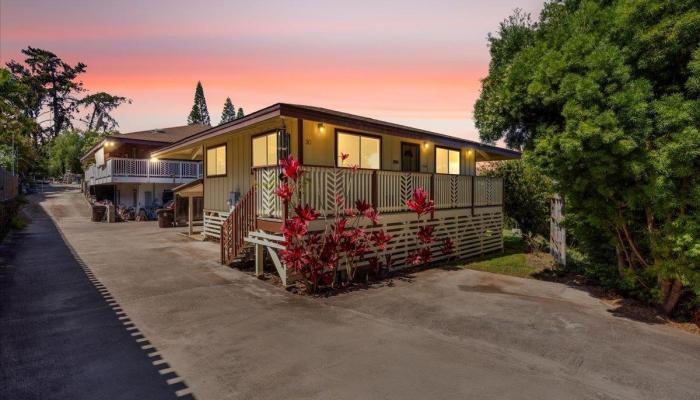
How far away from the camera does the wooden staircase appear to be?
31.7ft

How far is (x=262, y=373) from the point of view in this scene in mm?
4320

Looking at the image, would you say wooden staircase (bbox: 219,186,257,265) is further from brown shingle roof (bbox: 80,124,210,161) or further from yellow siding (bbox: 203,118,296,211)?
brown shingle roof (bbox: 80,124,210,161)

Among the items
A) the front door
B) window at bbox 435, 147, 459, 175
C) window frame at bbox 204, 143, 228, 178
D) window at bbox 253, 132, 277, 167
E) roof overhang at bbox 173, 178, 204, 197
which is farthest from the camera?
roof overhang at bbox 173, 178, 204, 197

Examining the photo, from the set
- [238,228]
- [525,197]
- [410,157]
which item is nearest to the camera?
[238,228]

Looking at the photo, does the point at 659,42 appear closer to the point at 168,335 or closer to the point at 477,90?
the point at 477,90

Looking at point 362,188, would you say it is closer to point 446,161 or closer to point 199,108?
point 446,161

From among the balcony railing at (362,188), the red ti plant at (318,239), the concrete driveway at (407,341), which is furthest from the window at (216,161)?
the red ti plant at (318,239)

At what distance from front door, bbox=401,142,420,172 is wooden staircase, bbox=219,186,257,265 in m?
6.39

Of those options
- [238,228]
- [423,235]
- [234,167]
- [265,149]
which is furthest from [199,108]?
[423,235]

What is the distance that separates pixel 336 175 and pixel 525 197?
10.7 metres

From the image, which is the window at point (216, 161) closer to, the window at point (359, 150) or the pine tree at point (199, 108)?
the window at point (359, 150)

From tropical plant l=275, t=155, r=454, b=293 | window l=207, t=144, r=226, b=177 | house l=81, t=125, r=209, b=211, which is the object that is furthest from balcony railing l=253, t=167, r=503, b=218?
house l=81, t=125, r=209, b=211

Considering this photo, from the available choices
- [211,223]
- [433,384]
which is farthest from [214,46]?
[433,384]

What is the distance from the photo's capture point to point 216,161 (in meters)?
15.0
